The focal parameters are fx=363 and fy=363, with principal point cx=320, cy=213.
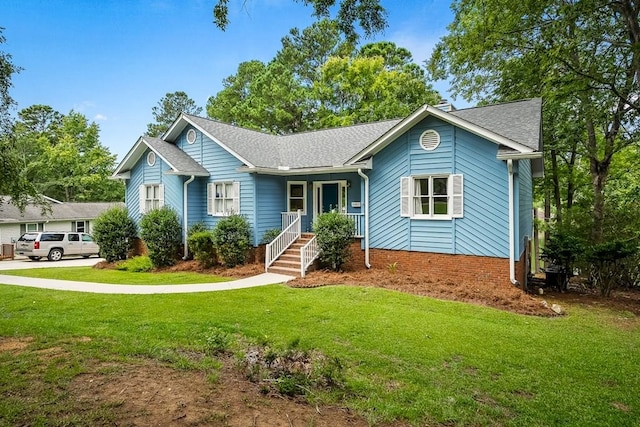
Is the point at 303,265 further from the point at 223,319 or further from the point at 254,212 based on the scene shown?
the point at 223,319

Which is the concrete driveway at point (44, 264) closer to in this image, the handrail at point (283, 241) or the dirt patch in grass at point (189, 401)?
the handrail at point (283, 241)

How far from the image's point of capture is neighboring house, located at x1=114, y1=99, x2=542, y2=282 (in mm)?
10312

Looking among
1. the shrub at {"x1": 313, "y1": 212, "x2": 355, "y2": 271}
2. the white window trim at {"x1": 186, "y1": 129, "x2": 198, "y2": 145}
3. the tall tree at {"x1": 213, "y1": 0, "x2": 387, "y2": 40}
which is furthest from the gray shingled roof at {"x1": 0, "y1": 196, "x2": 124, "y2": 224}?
the tall tree at {"x1": 213, "y1": 0, "x2": 387, "y2": 40}

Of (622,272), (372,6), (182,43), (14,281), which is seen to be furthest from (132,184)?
(622,272)

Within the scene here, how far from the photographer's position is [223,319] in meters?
7.08

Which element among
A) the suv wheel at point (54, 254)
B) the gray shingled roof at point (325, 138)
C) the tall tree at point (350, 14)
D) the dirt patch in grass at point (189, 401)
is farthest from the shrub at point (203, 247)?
the suv wheel at point (54, 254)

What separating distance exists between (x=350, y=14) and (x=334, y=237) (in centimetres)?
745

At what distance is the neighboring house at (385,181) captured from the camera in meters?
10.3

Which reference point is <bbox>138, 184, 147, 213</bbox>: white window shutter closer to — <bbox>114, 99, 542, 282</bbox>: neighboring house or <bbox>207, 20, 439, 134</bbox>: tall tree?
<bbox>114, 99, 542, 282</bbox>: neighboring house

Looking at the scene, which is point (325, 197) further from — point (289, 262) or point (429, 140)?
point (429, 140)

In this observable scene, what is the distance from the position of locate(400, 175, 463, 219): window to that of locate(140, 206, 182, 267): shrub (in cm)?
907

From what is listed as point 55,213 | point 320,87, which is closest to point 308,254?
point 320,87

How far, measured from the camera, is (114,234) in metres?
16.1

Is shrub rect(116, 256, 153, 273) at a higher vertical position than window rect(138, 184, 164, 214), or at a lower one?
lower
